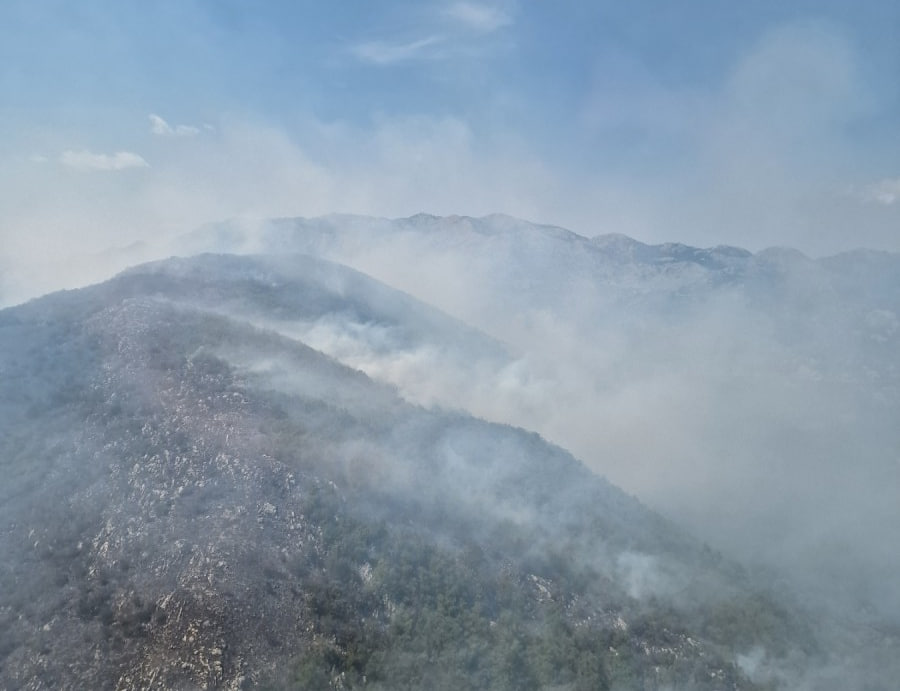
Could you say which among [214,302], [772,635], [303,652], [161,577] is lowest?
[772,635]

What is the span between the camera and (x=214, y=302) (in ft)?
424

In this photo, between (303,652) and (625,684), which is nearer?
(303,652)

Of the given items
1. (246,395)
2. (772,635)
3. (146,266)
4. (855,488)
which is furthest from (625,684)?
(855,488)

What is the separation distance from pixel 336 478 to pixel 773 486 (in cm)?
14118

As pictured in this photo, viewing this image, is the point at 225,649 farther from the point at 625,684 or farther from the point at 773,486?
the point at 773,486

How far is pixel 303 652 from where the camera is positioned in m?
55.9

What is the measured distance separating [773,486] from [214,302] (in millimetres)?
148134

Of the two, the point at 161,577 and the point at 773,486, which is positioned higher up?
the point at 161,577

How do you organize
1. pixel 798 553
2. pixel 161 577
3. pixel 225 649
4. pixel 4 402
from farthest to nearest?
pixel 798 553 → pixel 4 402 → pixel 161 577 → pixel 225 649

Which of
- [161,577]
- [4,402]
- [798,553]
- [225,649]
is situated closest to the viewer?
[225,649]

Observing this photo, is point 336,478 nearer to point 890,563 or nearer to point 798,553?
point 798,553

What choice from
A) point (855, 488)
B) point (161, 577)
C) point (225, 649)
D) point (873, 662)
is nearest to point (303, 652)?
point (225, 649)

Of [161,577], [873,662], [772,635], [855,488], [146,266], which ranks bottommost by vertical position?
[855,488]

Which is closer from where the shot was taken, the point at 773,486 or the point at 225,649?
the point at 225,649
